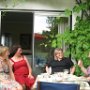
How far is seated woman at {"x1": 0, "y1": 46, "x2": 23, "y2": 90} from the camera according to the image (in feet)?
21.8

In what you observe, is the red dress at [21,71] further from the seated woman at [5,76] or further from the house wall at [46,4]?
the house wall at [46,4]

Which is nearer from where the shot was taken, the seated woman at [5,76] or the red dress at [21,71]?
the seated woman at [5,76]

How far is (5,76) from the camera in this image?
684 cm

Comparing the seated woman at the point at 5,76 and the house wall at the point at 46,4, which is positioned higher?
the house wall at the point at 46,4

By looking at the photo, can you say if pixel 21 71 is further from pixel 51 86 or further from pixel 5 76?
pixel 51 86

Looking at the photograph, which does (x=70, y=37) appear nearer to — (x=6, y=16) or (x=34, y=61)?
(x=34, y=61)

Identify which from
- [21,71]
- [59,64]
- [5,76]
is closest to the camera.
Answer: [5,76]

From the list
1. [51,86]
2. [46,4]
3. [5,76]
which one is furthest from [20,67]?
[51,86]

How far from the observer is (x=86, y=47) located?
855 cm

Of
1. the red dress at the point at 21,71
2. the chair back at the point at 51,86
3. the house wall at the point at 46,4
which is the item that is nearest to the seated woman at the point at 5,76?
the red dress at the point at 21,71

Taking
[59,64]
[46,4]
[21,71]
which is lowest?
[21,71]

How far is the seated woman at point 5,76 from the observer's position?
21.8 ft

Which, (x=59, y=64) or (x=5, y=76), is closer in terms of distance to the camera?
(x=5, y=76)

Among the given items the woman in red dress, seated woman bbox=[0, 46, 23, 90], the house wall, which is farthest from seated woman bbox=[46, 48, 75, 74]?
the house wall
